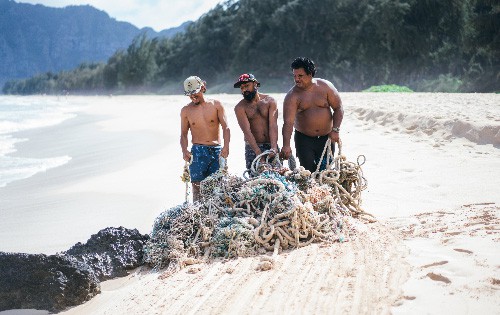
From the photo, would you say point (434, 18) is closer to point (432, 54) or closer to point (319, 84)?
point (432, 54)

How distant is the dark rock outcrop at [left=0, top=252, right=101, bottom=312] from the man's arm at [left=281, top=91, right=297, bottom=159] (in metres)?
2.26

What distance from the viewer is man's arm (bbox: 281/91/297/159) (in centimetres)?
488

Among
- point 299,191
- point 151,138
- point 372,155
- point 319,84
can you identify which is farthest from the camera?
point 151,138

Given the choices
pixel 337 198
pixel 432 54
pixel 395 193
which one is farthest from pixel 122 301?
pixel 432 54

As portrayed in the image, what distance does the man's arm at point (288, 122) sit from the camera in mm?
4883

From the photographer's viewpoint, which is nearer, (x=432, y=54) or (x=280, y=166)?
(x=280, y=166)

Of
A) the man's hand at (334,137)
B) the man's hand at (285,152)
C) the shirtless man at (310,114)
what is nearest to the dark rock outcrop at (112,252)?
the man's hand at (285,152)

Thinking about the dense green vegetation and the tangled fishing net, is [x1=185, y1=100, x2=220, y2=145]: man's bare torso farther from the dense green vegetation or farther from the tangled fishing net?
the dense green vegetation

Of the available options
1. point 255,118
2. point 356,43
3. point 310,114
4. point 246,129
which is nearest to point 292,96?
point 310,114

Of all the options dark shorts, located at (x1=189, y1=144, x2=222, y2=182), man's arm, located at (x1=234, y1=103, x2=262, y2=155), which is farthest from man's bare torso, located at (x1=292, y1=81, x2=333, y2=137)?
dark shorts, located at (x1=189, y1=144, x2=222, y2=182)

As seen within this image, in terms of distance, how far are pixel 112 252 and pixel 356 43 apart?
33357 millimetres

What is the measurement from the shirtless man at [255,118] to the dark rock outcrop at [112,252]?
4.90 feet

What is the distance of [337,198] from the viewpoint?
15.3 ft

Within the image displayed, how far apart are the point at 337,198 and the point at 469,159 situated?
331 cm
